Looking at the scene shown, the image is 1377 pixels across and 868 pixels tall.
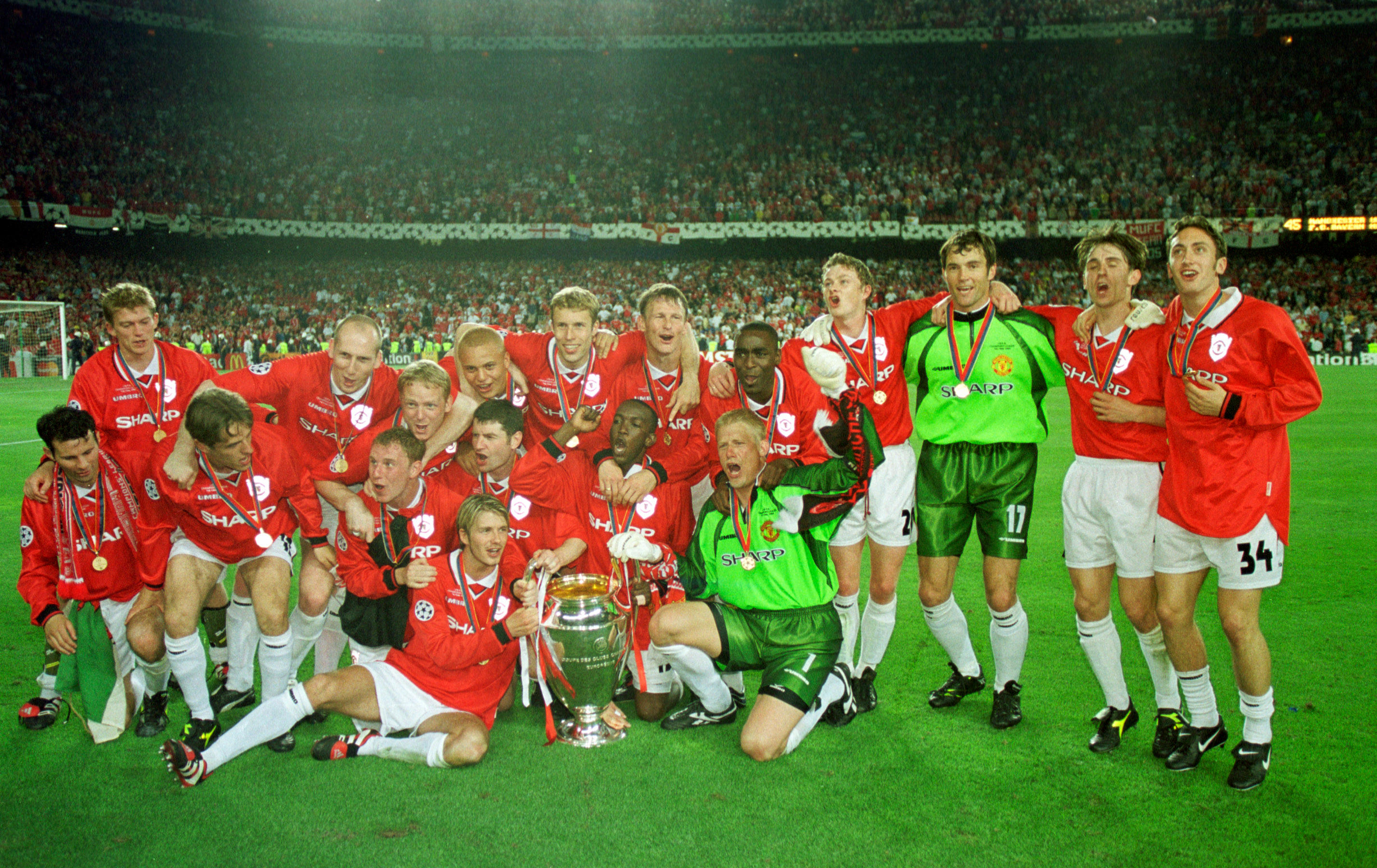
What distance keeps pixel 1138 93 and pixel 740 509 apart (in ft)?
125

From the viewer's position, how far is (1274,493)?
330 cm

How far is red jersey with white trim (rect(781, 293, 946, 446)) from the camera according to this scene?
14.1 feet

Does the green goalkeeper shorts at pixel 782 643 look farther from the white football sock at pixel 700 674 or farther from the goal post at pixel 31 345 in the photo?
the goal post at pixel 31 345

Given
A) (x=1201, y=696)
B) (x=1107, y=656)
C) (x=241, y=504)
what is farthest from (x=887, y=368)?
(x=241, y=504)

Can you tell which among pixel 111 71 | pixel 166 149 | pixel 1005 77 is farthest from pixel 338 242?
pixel 1005 77

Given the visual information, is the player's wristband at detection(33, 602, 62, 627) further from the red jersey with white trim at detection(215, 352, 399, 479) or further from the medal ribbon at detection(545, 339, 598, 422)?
the medal ribbon at detection(545, 339, 598, 422)

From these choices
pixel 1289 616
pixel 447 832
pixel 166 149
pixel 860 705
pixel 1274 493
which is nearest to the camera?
pixel 447 832

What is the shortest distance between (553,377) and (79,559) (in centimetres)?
240

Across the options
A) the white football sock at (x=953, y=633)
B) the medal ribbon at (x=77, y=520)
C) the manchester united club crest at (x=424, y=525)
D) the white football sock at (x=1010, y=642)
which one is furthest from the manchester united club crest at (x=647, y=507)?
the medal ribbon at (x=77, y=520)

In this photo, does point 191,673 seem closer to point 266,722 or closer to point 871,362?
point 266,722

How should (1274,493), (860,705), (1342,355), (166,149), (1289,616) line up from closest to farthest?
(1274,493) → (860,705) → (1289,616) → (1342,355) → (166,149)

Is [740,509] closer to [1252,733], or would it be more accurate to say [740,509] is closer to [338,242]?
[1252,733]

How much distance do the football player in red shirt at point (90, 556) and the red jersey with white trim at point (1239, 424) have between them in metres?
4.52

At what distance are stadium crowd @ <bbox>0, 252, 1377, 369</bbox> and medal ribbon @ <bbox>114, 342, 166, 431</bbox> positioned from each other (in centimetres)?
2094
